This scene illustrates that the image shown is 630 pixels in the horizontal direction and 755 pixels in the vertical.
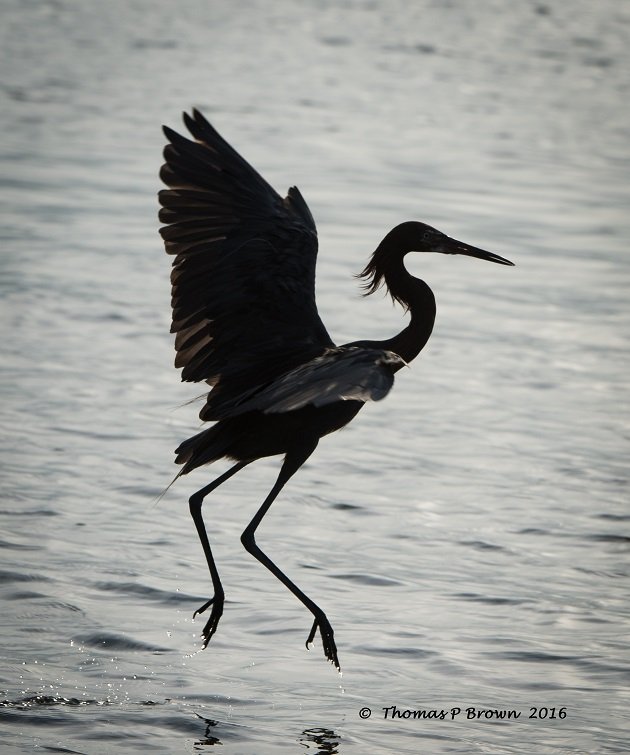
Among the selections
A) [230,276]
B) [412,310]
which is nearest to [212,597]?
[230,276]

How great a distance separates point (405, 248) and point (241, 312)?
0.99 m

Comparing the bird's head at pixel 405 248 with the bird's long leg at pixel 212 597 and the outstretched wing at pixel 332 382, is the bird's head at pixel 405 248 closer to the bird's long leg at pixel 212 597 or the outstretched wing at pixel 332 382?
the outstretched wing at pixel 332 382

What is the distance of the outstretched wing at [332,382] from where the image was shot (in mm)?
5824

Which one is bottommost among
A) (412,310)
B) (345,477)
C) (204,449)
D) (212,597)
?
(345,477)

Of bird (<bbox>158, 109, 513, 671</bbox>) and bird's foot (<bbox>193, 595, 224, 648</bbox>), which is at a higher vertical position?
bird (<bbox>158, 109, 513, 671</bbox>)

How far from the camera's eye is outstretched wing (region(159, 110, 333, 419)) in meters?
6.99

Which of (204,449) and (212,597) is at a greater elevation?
(204,449)

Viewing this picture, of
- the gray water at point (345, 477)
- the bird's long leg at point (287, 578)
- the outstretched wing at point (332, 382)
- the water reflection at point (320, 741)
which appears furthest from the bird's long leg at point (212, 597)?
the water reflection at point (320, 741)

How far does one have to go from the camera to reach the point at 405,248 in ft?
24.8

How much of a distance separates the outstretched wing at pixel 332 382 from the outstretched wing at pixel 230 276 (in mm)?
429

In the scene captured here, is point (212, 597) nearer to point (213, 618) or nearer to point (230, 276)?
point (213, 618)

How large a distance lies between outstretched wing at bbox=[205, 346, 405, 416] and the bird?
0.73 ft

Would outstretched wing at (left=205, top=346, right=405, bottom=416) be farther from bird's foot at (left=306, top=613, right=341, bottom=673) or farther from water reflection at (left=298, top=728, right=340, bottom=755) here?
water reflection at (left=298, top=728, right=340, bottom=755)

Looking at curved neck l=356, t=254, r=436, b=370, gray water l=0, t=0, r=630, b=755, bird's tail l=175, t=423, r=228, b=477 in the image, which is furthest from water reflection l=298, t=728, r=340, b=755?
curved neck l=356, t=254, r=436, b=370
